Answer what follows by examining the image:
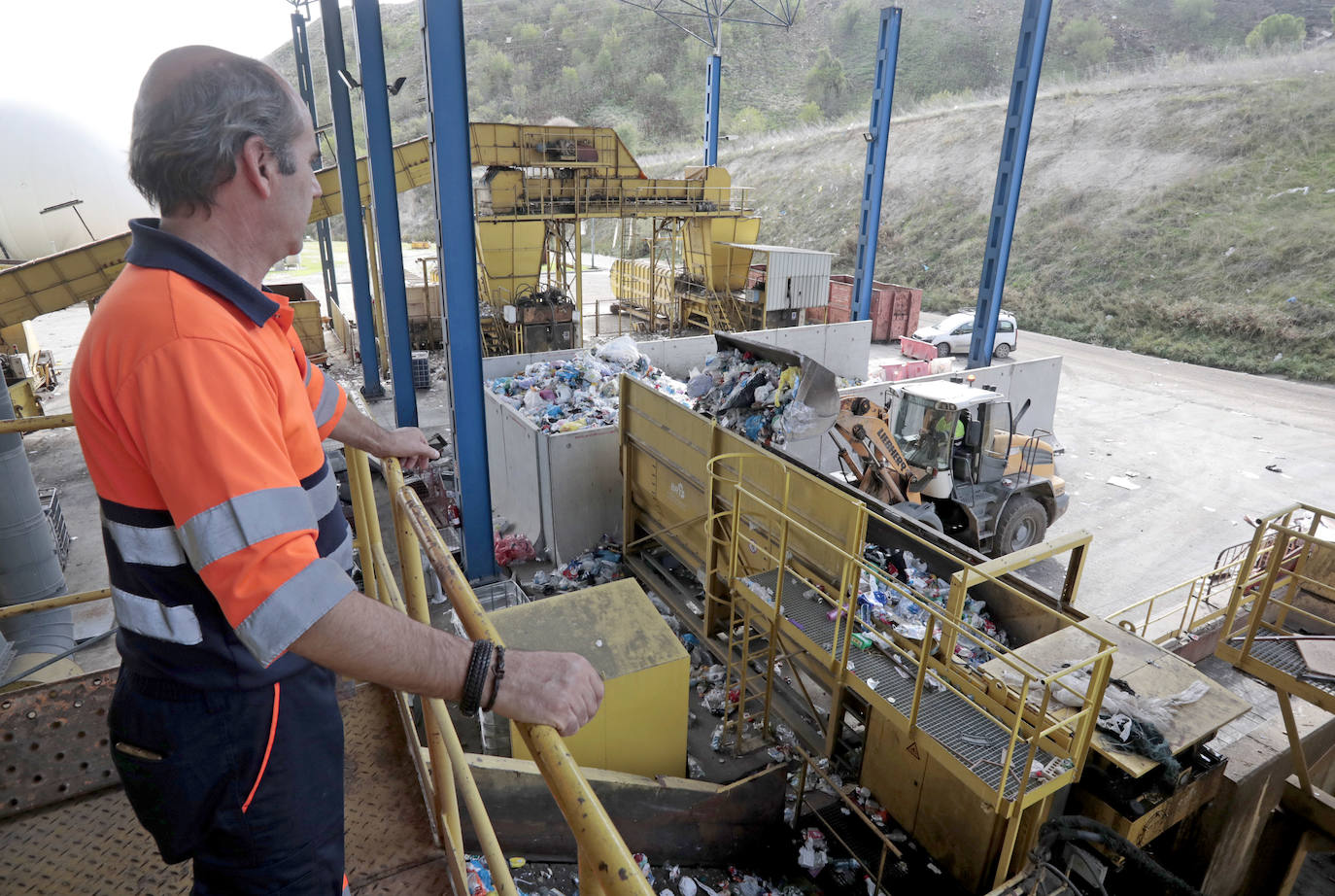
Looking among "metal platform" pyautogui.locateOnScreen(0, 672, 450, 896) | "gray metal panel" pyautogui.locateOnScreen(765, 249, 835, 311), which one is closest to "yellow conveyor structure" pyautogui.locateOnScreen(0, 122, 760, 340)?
"gray metal panel" pyautogui.locateOnScreen(765, 249, 835, 311)

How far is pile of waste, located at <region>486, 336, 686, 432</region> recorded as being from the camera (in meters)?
9.18

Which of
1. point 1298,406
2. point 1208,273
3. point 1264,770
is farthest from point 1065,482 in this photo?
point 1208,273

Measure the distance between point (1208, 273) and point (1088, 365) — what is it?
635 cm

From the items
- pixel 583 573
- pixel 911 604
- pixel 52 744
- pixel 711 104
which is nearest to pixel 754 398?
pixel 911 604

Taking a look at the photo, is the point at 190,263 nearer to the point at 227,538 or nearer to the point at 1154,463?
the point at 227,538

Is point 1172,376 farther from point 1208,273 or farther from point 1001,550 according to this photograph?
point 1001,550

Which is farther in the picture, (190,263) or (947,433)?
(947,433)

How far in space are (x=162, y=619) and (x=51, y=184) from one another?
20.6 m

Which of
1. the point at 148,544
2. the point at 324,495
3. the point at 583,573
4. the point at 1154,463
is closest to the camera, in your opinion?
the point at 148,544

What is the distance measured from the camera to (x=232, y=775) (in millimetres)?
1290

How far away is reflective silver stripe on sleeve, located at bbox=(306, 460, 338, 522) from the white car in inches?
762

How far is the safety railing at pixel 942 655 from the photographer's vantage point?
3461 millimetres

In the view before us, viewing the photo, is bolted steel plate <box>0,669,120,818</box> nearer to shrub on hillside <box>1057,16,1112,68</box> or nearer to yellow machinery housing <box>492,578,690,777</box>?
A: yellow machinery housing <box>492,578,690,777</box>

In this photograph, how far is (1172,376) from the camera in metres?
17.9
